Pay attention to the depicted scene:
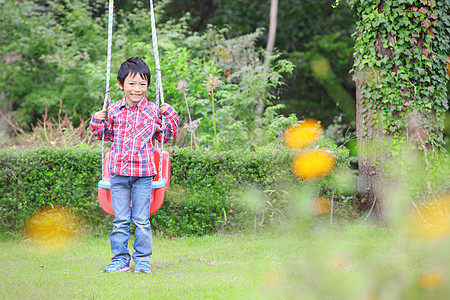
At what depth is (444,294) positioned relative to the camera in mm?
1078

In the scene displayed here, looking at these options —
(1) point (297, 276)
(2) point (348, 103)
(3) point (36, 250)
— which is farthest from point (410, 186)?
(1) point (297, 276)

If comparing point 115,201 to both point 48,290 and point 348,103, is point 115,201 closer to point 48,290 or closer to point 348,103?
point 48,290

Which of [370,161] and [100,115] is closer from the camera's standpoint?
[100,115]

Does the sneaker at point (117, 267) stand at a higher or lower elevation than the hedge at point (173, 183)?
lower

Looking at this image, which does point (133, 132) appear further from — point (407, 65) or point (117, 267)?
point (407, 65)

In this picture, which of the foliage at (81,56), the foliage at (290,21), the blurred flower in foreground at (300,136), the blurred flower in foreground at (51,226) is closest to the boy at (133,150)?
the blurred flower in foreground at (51,226)

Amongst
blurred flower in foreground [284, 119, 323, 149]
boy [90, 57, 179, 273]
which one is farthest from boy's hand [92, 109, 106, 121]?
blurred flower in foreground [284, 119, 323, 149]

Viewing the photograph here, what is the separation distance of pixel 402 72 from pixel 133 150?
2.91 meters

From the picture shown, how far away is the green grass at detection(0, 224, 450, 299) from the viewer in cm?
116

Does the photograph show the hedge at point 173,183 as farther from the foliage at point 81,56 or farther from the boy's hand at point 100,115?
the foliage at point 81,56

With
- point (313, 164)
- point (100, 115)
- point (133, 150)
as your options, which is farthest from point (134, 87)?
point (313, 164)

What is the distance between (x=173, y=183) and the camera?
5.34m

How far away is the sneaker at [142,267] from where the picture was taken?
3852 mm

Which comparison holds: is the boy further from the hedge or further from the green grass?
the hedge
